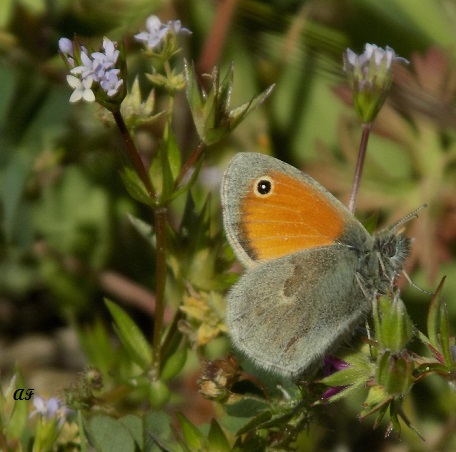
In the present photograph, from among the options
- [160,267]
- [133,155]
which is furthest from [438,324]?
[133,155]

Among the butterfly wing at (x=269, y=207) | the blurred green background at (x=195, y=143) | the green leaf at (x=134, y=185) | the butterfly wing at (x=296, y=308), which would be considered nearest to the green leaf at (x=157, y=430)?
the butterfly wing at (x=296, y=308)

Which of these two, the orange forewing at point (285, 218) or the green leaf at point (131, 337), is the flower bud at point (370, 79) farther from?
the green leaf at point (131, 337)

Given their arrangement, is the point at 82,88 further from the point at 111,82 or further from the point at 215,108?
the point at 215,108

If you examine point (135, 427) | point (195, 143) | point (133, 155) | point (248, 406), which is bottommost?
point (195, 143)

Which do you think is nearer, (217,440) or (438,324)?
(438,324)

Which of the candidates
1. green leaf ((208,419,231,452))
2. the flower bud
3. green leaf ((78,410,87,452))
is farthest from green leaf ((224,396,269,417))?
the flower bud

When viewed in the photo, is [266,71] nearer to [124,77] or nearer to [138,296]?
[138,296]

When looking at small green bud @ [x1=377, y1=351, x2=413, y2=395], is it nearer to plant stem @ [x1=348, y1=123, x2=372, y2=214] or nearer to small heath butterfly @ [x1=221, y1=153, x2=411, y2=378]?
small heath butterfly @ [x1=221, y1=153, x2=411, y2=378]
